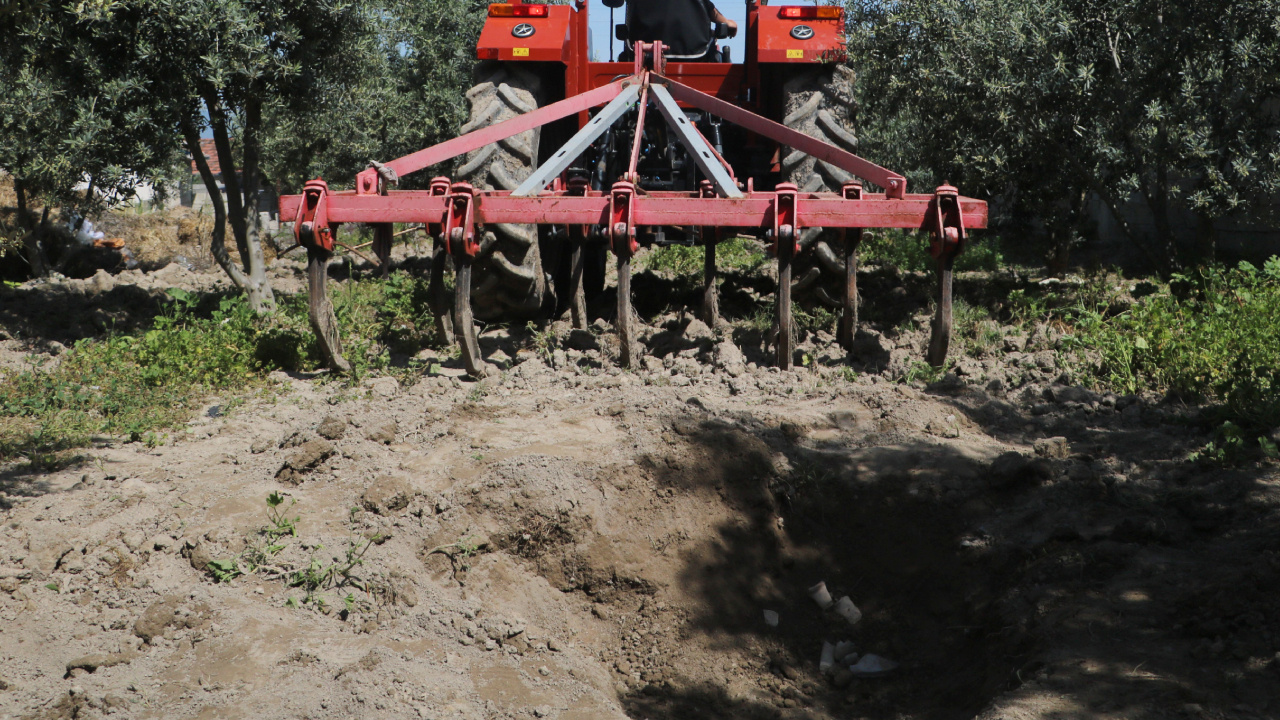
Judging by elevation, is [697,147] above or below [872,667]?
above

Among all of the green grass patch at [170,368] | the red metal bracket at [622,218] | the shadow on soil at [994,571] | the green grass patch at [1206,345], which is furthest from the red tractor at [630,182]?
the shadow on soil at [994,571]

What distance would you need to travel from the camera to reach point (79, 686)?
270 centimetres

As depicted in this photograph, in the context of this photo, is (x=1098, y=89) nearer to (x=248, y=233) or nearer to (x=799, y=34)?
(x=799, y=34)

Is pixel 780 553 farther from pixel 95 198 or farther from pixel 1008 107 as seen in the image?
pixel 95 198

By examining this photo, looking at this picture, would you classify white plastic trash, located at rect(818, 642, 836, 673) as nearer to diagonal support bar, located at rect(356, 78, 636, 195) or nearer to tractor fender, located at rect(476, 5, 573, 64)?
→ diagonal support bar, located at rect(356, 78, 636, 195)

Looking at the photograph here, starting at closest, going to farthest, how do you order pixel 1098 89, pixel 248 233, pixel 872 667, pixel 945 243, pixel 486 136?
1. pixel 872 667
2. pixel 945 243
3. pixel 486 136
4. pixel 1098 89
5. pixel 248 233

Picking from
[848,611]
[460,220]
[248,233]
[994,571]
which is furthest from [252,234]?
[994,571]

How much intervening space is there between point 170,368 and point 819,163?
13.4ft

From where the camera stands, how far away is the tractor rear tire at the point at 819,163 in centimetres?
563

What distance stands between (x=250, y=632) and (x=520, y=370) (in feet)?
8.50

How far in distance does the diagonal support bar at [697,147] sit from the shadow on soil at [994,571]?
1.44 meters

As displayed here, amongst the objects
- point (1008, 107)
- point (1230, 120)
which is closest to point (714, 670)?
point (1008, 107)

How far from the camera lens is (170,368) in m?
5.59

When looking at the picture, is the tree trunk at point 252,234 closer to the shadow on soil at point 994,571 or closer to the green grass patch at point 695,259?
the green grass patch at point 695,259
